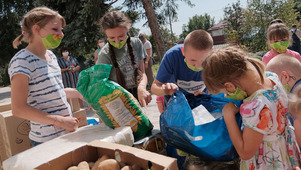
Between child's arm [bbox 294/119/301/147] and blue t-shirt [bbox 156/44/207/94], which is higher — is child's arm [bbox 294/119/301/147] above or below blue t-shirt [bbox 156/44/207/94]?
below

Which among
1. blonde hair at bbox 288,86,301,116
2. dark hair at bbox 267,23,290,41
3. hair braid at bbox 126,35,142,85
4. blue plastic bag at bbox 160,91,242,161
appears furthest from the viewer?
dark hair at bbox 267,23,290,41

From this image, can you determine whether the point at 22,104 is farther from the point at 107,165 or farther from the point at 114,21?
the point at 114,21

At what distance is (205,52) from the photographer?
169 cm

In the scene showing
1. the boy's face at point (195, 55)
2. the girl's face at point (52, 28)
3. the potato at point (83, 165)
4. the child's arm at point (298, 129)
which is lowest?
the child's arm at point (298, 129)

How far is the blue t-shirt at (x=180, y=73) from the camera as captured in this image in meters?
1.89

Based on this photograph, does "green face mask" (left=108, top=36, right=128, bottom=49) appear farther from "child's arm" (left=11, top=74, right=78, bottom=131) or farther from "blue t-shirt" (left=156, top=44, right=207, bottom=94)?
"child's arm" (left=11, top=74, right=78, bottom=131)

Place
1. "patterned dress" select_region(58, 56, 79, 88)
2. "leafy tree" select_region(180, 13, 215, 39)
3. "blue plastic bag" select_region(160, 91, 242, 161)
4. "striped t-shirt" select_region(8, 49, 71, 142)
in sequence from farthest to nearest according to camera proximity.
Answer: "leafy tree" select_region(180, 13, 215, 39)
"patterned dress" select_region(58, 56, 79, 88)
"striped t-shirt" select_region(8, 49, 71, 142)
"blue plastic bag" select_region(160, 91, 242, 161)

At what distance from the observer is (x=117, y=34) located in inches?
82.5

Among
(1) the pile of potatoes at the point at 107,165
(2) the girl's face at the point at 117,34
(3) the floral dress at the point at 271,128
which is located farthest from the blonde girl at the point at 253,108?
(2) the girl's face at the point at 117,34

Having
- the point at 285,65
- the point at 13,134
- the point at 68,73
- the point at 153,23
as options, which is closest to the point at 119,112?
the point at 13,134

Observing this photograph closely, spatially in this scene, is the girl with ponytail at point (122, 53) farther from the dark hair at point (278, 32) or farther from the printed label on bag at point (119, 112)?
the dark hair at point (278, 32)

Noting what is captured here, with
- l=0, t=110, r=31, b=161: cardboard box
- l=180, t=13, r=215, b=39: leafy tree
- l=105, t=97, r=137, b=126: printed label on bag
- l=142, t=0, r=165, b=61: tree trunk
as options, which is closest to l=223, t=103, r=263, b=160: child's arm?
l=105, t=97, r=137, b=126: printed label on bag

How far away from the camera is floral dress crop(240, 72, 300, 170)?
1099 millimetres

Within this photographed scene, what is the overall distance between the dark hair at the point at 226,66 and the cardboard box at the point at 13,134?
165 cm
